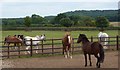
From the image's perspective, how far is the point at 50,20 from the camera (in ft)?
266

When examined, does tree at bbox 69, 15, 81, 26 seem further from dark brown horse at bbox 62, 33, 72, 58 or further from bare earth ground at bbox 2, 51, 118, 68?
bare earth ground at bbox 2, 51, 118, 68

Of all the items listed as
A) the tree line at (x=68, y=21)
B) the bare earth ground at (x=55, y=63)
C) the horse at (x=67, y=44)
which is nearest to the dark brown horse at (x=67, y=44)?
the horse at (x=67, y=44)

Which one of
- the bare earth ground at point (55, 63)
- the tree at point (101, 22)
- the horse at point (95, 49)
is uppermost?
the tree at point (101, 22)

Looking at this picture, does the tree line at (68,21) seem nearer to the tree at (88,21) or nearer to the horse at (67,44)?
the tree at (88,21)

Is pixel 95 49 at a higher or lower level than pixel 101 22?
lower

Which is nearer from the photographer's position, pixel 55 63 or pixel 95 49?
pixel 95 49

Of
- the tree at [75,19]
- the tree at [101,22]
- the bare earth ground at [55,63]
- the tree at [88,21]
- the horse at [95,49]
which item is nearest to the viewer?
the horse at [95,49]

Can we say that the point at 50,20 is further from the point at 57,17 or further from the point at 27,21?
the point at 27,21

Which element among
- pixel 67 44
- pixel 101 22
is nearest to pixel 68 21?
pixel 101 22

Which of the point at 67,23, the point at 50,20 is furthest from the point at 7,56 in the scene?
the point at 50,20

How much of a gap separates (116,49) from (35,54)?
5.93 m

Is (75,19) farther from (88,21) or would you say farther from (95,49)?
(95,49)

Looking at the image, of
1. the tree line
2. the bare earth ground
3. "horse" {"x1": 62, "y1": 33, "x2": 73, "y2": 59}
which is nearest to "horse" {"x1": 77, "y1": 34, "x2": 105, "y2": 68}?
the bare earth ground

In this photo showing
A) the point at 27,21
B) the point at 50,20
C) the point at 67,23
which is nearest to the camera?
the point at 67,23
